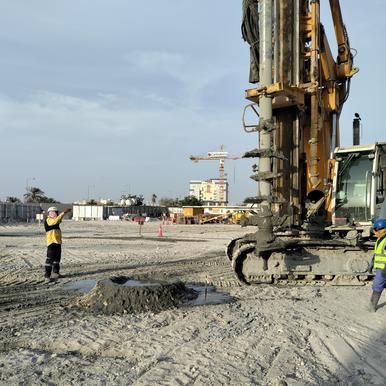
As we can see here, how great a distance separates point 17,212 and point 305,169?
5261 centimetres

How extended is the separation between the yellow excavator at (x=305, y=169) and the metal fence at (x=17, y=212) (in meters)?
46.3

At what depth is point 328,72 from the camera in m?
10.2

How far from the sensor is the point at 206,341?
5.45 metres

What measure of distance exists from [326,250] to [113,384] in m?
6.35

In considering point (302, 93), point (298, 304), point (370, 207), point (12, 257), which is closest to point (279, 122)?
point (302, 93)

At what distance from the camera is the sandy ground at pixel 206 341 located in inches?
172

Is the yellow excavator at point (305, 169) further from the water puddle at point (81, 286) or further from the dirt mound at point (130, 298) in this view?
the water puddle at point (81, 286)

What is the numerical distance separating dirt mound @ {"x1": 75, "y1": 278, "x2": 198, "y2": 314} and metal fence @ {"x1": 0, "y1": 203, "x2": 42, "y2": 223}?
153 feet

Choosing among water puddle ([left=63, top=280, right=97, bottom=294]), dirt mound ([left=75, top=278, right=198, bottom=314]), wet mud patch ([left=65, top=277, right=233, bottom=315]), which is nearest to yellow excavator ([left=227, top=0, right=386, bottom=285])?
wet mud patch ([left=65, top=277, right=233, bottom=315])

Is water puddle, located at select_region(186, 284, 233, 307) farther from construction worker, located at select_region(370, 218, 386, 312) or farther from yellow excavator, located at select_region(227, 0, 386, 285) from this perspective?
construction worker, located at select_region(370, 218, 386, 312)

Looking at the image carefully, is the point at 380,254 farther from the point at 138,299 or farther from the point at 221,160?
the point at 221,160

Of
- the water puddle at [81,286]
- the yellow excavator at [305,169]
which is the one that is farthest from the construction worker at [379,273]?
the water puddle at [81,286]

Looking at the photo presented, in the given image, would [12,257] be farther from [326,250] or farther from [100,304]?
[326,250]

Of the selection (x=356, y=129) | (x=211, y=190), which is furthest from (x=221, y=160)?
(x=356, y=129)
